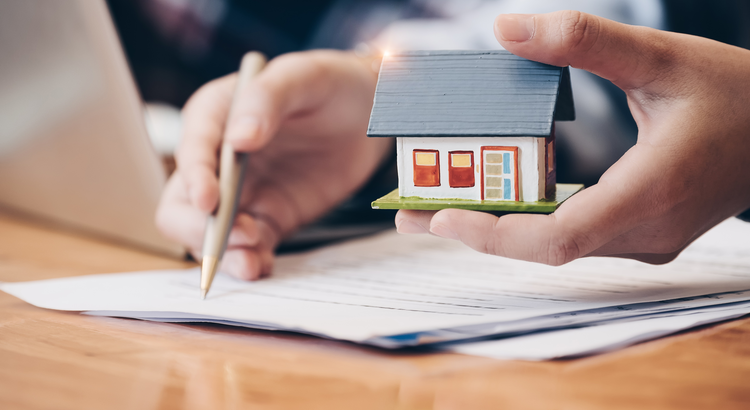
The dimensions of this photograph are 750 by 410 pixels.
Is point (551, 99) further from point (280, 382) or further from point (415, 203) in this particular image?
point (280, 382)

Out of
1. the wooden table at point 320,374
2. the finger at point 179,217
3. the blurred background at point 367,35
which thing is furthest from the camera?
the blurred background at point 367,35

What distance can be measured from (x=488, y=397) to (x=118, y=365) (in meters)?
0.22

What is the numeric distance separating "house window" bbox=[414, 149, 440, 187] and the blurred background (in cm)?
48

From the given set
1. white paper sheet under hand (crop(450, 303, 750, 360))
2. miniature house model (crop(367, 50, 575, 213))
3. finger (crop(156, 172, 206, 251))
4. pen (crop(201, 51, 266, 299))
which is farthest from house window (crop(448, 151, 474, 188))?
finger (crop(156, 172, 206, 251))

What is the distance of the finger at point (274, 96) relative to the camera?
0.59 m

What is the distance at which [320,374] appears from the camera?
1.05ft

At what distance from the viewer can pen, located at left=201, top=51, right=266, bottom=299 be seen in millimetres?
538

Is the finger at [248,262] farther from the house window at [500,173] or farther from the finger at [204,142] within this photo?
the house window at [500,173]

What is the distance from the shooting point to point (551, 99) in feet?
1.16

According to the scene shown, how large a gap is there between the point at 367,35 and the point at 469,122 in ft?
2.71

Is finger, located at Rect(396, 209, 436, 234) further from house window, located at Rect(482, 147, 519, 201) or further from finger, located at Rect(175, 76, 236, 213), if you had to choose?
finger, located at Rect(175, 76, 236, 213)

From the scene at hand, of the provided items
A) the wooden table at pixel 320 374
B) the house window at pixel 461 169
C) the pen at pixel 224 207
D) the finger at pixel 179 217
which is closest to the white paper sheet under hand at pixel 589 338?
the wooden table at pixel 320 374

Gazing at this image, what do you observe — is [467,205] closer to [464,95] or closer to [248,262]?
[464,95]

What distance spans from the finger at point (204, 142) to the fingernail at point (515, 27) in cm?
35
